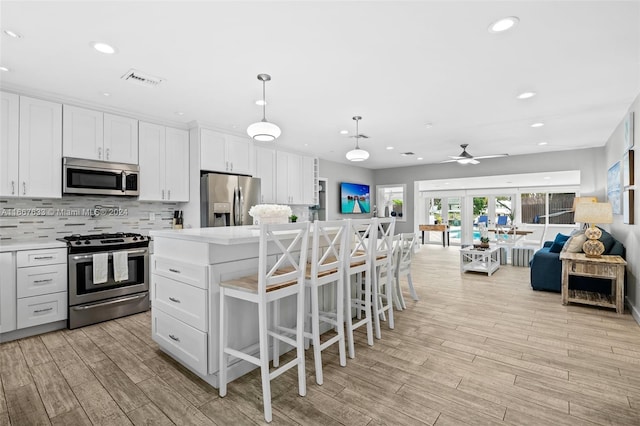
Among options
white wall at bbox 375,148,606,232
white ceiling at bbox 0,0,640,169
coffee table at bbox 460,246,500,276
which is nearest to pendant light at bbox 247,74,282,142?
white ceiling at bbox 0,0,640,169

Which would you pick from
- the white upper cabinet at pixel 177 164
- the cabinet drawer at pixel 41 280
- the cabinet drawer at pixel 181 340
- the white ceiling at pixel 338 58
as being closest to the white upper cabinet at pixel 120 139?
the white ceiling at pixel 338 58

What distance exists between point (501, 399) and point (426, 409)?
1.70 ft

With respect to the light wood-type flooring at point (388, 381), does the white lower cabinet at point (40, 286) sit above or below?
above

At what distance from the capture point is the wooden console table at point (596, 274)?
373 centimetres

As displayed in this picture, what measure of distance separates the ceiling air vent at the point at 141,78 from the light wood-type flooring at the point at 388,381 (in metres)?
2.49

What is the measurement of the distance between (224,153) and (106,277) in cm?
232

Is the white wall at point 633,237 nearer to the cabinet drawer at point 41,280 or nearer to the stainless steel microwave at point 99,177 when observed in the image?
the stainless steel microwave at point 99,177

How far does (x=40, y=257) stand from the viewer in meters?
3.22

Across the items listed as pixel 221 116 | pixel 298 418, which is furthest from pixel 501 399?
pixel 221 116

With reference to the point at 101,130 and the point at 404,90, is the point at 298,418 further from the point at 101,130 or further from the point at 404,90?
the point at 101,130

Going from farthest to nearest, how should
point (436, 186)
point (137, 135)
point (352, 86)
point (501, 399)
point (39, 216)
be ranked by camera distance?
point (436, 186)
point (137, 135)
point (39, 216)
point (352, 86)
point (501, 399)

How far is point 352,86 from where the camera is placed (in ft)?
10.9

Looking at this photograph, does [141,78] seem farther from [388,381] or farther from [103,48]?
[388,381]

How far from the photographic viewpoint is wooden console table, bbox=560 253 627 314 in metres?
3.73
